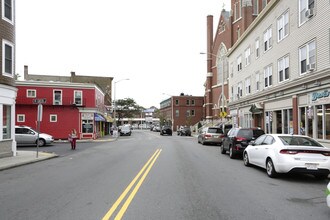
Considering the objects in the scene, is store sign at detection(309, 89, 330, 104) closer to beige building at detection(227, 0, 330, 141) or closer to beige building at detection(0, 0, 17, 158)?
beige building at detection(227, 0, 330, 141)

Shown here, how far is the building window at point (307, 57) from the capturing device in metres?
18.6

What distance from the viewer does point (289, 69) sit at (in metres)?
22.1

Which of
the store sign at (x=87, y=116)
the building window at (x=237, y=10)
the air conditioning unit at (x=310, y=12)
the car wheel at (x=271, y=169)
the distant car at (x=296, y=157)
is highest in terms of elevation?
the building window at (x=237, y=10)

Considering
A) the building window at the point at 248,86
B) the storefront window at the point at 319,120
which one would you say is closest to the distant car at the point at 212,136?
the building window at the point at 248,86

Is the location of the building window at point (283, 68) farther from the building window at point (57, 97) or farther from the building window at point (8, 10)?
the building window at point (57, 97)

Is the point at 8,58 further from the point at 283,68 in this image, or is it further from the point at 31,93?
the point at 31,93

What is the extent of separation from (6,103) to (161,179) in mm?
11712

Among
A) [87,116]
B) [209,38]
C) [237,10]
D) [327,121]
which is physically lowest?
[327,121]

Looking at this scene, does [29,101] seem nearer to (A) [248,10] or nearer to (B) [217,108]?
(A) [248,10]

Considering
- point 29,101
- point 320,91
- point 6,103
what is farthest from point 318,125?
point 29,101

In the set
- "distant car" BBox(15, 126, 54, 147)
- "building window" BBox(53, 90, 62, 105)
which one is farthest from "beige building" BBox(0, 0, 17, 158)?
"building window" BBox(53, 90, 62, 105)

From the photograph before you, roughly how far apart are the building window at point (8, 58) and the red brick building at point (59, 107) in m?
18.4

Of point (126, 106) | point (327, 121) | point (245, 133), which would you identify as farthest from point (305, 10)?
point (126, 106)

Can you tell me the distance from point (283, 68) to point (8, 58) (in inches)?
697
